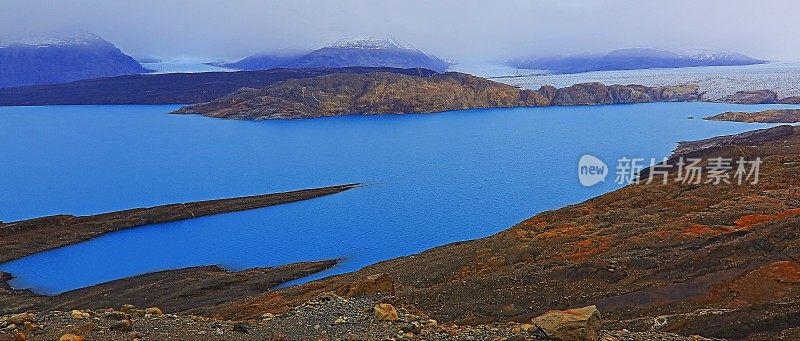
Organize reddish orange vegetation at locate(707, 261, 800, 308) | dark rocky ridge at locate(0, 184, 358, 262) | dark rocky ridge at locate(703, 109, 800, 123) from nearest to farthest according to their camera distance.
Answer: reddish orange vegetation at locate(707, 261, 800, 308), dark rocky ridge at locate(0, 184, 358, 262), dark rocky ridge at locate(703, 109, 800, 123)

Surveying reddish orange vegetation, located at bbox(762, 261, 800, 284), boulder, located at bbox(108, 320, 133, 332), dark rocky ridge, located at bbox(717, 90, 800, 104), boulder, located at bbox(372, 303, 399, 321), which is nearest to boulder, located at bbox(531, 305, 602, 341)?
boulder, located at bbox(372, 303, 399, 321)

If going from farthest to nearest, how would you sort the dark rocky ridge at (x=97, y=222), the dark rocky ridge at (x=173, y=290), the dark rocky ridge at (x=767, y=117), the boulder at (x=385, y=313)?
the dark rocky ridge at (x=767, y=117)
the dark rocky ridge at (x=97, y=222)
the dark rocky ridge at (x=173, y=290)
the boulder at (x=385, y=313)

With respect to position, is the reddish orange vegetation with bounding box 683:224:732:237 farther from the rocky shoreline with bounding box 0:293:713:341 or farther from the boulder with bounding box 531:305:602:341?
the boulder with bounding box 531:305:602:341

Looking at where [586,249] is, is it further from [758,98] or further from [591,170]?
[758,98]

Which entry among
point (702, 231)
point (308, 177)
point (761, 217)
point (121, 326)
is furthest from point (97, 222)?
point (761, 217)

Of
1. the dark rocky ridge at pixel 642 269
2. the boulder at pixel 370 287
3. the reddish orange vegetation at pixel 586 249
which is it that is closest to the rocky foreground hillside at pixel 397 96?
the dark rocky ridge at pixel 642 269

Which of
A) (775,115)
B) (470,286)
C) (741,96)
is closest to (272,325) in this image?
(470,286)

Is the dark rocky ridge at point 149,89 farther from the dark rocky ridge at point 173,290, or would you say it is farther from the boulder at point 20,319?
the boulder at point 20,319
